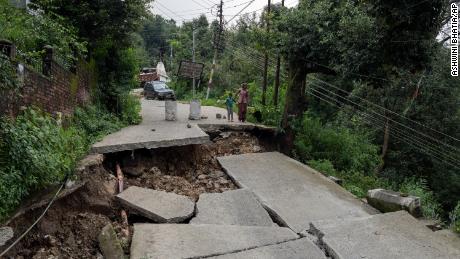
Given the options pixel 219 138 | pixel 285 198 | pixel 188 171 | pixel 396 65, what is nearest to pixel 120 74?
pixel 219 138

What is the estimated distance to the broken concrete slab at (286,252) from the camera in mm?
5492

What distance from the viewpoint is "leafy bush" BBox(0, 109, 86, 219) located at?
4.76m

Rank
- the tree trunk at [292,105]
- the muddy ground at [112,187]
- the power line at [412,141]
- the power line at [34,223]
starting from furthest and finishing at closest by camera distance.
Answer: the power line at [412,141] → the tree trunk at [292,105] → the muddy ground at [112,187] → the power line at [34,223]

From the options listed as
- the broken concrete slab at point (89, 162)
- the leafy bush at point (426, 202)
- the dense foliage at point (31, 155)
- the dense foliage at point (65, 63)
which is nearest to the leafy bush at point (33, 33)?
the dense foliage at point (65, 63)

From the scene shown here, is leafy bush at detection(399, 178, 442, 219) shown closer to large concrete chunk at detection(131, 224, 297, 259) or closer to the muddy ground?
large concrete chunk at detection(131, 224, 297, 259)

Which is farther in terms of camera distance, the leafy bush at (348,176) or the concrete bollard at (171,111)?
the concrete bollard at (171,111)

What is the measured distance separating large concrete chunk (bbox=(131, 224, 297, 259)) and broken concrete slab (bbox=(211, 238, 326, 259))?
13 centimetres

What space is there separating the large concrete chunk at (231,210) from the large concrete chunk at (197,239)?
40 cm

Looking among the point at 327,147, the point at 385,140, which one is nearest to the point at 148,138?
the point at 327,147

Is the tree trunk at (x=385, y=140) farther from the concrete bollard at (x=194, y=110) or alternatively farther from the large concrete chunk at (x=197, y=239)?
the large concrete chunk at (x=197, y=239)

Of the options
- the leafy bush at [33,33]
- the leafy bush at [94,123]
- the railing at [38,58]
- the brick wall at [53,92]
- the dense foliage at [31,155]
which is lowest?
the leafy bush at [94,123]

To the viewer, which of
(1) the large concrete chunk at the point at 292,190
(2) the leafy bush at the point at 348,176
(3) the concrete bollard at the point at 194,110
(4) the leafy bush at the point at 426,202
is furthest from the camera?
(3) the concrete bollard at the point at 194,110

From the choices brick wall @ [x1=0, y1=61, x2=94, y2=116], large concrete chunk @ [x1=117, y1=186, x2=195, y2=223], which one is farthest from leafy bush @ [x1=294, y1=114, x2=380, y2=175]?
brick wall @ [x1=0, y1=61, x2=94, y2=116]

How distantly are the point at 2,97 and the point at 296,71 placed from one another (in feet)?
30.1
